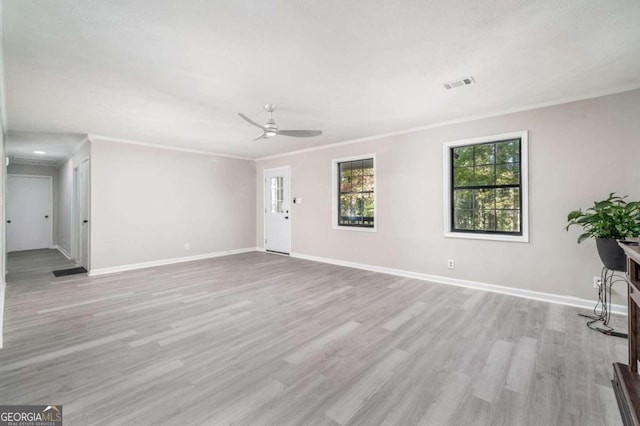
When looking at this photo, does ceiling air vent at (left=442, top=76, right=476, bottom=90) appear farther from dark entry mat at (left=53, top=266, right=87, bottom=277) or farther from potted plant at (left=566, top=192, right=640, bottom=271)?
dark entry mat at (left=53, top=266, right=87, bottom=277)

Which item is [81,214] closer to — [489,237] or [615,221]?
[489,237]

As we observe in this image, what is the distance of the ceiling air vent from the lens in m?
2.85

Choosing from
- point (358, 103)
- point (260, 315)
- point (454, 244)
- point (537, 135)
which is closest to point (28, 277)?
point (260, 315)

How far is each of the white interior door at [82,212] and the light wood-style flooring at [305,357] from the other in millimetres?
1463

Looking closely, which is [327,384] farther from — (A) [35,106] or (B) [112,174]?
(B) [112,174]

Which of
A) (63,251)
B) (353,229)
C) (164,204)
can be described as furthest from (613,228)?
(63,251)

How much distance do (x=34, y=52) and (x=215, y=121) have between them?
203cm

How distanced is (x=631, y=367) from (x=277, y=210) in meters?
6.12

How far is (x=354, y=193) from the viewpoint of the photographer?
A: 559cm

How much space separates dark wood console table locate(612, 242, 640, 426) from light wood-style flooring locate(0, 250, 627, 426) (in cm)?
8

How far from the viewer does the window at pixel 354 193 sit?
533 cm

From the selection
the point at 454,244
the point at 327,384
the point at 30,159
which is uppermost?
the point at 30,159

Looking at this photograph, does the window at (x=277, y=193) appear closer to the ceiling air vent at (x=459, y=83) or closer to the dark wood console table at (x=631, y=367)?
the ceiling air vent at (x=459, y=83)

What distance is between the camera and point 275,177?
7031mm
